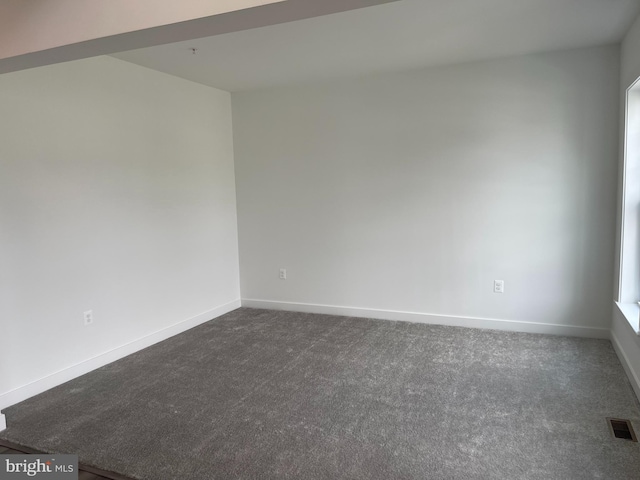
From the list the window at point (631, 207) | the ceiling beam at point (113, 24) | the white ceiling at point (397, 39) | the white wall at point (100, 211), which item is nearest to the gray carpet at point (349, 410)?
the white wall at point (100, 211)

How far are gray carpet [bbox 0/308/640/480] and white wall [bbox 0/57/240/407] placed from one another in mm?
364

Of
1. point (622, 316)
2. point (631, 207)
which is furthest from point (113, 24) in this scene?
point (622, 316)

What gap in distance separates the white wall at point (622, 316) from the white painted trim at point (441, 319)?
30 centimetres

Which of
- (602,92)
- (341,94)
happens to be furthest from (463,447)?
(341,94)

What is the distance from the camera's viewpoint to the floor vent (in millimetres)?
2359

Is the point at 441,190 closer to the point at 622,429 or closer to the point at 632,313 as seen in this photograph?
the point at 632,313

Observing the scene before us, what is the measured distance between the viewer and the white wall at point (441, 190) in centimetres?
380

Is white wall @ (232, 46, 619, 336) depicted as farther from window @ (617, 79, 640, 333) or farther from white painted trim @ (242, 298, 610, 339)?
window @ (617, 79, 640, 333)

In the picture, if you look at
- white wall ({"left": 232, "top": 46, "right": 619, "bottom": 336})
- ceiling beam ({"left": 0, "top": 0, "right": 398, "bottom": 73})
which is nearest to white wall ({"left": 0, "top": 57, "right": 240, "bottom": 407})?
white wall ({"left": 232, "top": 46, "right": 619, "bottom": 336})

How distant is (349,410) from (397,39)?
267 centimetres

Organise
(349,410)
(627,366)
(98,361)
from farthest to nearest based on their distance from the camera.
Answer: (98,361) < (627,366) < (349,410)

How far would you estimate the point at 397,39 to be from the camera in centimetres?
331

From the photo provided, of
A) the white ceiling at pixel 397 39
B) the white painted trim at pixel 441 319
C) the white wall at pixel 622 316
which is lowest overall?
the white painted trim at pixel 441 319

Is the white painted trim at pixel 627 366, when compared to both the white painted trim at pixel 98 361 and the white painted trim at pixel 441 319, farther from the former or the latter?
the white painted trim at pixel 98 361
